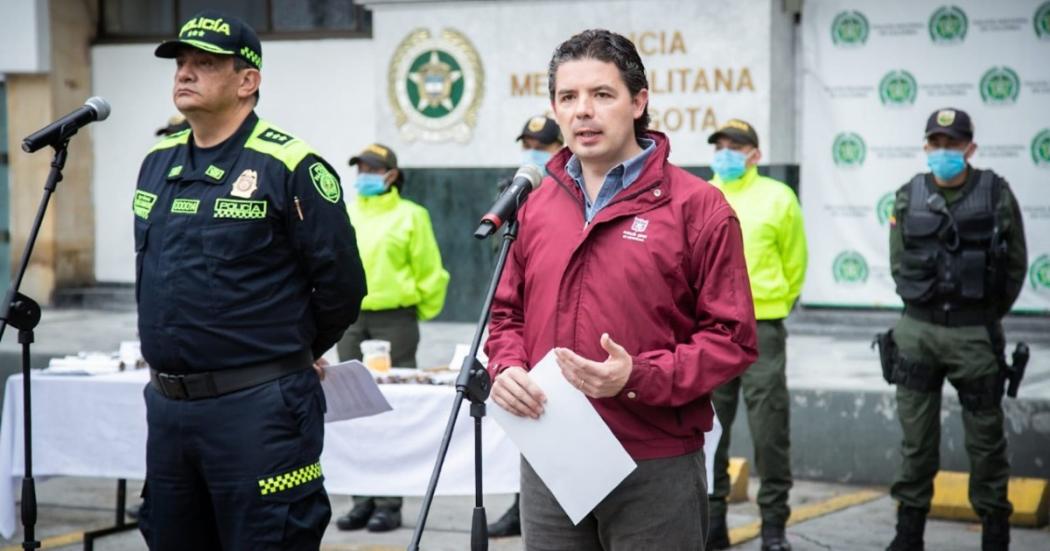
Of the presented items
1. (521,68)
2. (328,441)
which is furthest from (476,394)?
(521,68)

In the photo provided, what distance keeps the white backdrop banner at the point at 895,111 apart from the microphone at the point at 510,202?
8233 mm

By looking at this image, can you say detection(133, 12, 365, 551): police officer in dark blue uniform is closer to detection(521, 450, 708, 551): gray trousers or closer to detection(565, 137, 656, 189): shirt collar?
detection(521, 450, 708, 551): gray trousers

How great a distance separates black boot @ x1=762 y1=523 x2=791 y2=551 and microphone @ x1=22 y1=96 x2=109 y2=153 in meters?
3.88

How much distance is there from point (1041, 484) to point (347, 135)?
26.2ft

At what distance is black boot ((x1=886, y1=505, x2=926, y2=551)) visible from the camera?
7.10 m

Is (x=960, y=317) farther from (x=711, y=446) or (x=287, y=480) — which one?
(x=287, y=480)

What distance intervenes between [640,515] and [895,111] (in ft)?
28.7

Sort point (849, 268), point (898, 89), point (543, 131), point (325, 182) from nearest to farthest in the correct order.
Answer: point (325, 182) < point (543, 131) < point (898, 89) < point (849, 268)

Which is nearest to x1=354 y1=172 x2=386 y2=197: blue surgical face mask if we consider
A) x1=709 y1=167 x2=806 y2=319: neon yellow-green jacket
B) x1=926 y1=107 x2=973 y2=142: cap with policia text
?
x1=709 y1=167 x2=806 y2=319: neon yellow-green jacket

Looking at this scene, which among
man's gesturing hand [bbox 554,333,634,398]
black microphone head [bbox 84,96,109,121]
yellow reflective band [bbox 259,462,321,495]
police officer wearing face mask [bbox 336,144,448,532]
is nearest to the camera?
man's gesturing hand [bbox 554,333,634,398]

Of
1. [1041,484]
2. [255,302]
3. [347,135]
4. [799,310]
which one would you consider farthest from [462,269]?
[255,302]

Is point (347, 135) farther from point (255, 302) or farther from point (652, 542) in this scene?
point (652, 542)

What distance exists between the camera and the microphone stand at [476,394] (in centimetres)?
384

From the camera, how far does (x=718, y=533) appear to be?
24.3 ft
